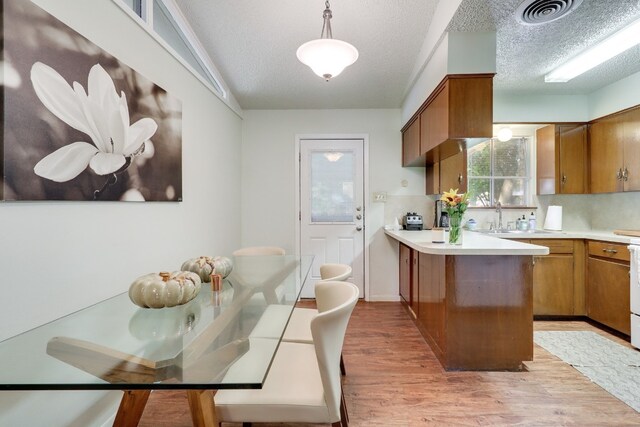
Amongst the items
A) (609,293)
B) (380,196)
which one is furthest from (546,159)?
(380,196)

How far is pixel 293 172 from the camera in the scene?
399 cm

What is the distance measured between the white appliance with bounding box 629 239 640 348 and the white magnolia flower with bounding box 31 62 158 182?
3679 mm

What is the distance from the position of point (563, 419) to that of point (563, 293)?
1818 mm

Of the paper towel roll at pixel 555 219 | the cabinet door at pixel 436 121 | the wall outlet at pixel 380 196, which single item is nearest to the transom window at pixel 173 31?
the cabinet door at pixel 436 121

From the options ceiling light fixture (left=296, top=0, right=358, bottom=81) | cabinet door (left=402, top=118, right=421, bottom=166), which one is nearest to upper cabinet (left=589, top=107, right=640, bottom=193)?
cabinet door (left=402, top=118, right=421, bottom=166)

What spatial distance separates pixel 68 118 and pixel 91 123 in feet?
0.38

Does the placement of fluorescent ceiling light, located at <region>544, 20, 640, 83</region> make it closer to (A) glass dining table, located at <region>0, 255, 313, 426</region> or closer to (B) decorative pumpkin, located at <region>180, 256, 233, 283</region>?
(A) glass dining table, located at <region>0, 255, 313, 426</region>

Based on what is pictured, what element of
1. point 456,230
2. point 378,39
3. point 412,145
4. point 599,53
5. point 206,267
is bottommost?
point 206,267

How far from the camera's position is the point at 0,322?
104cm

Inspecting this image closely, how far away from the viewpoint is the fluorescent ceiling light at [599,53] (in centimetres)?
216

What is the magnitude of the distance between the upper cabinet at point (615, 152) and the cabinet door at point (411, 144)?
6.15 feet

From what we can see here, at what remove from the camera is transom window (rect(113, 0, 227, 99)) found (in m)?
1.80

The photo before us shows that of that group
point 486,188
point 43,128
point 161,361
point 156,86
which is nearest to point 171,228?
point 156,86

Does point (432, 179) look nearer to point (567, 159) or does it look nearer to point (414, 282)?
point (414, 282)
